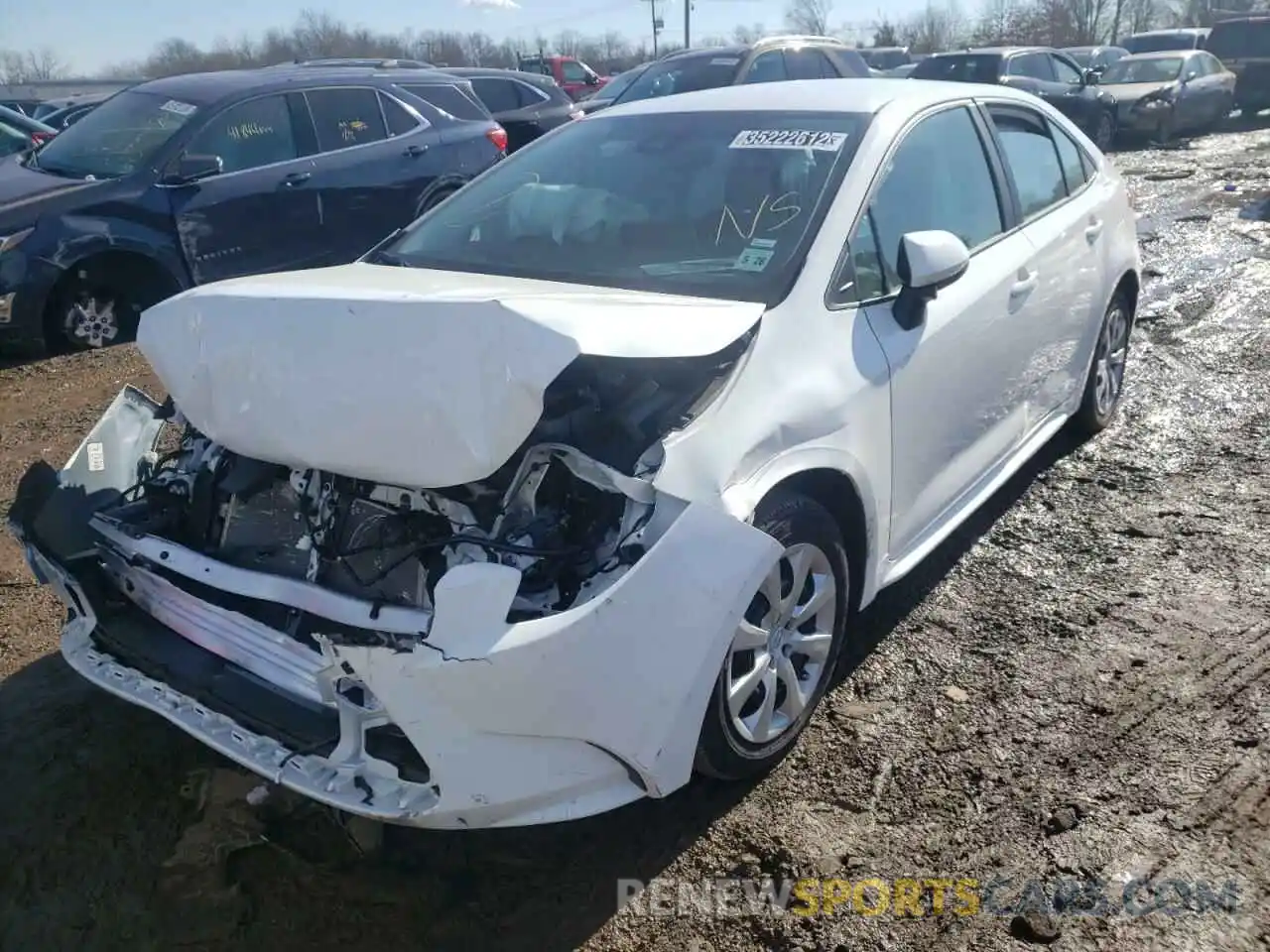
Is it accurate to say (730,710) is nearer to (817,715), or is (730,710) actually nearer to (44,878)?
(817,715)

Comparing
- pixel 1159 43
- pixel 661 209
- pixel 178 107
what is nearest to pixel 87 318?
pixel 178 107

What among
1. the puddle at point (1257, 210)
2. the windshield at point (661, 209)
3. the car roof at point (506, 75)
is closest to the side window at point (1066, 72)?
the puddle at point (1257, 210)

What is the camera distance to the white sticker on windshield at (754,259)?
117 inches

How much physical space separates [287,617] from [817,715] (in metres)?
A: 1.53

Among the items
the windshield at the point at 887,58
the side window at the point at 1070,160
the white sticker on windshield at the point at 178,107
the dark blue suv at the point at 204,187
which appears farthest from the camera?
the windshield at the point at 887,58

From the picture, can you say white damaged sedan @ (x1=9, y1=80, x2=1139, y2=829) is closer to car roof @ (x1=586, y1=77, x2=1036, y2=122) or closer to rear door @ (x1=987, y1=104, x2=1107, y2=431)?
car roof @ (x1=586, y1=77, x2=1036, y2=122)

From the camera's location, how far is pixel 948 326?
328cm

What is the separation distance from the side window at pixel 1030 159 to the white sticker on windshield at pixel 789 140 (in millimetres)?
1076

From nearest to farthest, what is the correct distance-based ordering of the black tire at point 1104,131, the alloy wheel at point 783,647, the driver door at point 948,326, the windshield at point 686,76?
the alloy wheel at point 783,647
the driver door at point 948,326
the windshield at point 686,76
the black tire at point 1104,131

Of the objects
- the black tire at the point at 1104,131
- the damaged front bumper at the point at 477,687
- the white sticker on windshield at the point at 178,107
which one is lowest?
the black tire at the point at 1104,131

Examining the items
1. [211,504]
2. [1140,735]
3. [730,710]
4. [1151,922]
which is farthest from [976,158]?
[211,504]

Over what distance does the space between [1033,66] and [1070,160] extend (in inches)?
473

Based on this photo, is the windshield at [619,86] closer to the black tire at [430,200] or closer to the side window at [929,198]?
the black tire at [430,200]

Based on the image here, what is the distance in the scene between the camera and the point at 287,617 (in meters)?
2.55
